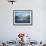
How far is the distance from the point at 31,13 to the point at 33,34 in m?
0.81

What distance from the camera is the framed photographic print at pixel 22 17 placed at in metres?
5.29

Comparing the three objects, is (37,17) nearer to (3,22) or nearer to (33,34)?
(33,34)

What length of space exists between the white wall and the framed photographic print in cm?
15

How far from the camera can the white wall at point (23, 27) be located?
208 inches

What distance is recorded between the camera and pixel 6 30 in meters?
5.29

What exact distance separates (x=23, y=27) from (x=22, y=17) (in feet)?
1.27

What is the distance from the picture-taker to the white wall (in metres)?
5.29

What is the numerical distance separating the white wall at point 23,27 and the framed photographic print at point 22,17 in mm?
154

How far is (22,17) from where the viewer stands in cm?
530

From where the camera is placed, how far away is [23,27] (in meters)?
5.31

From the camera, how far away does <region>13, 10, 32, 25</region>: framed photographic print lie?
5.29 meters

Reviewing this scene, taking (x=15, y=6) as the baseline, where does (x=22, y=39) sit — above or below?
below

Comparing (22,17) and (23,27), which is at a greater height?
(22,17)

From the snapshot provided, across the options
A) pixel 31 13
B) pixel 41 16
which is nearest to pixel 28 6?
pixel 31 13
